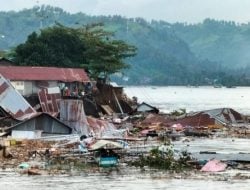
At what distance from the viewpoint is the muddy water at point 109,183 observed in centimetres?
2759

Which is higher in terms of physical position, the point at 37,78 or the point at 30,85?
the point at 37,78

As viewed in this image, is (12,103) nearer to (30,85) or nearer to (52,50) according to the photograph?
(30,85)

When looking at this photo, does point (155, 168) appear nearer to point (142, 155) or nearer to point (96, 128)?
point (142, 155)

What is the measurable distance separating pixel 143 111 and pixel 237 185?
140ft

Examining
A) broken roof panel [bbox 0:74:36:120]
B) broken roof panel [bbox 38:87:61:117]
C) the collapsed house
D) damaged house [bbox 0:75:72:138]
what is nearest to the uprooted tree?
the collapsed house

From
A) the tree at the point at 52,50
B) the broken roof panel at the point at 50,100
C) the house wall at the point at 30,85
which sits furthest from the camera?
the tree at the point at 52,50

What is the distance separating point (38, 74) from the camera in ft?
199

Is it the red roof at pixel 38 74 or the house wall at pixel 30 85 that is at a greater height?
the red roof at pixel 38 74

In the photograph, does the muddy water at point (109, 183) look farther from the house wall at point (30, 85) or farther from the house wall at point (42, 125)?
the house wall at point (30, 85)

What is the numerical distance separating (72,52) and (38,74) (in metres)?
19.3

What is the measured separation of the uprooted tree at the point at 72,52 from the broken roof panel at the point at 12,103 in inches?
1072

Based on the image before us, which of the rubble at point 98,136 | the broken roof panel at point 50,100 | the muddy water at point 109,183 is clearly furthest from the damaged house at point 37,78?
the muddy water at point 109,183

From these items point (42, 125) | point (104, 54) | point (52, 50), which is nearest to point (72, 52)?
point (52, 50)

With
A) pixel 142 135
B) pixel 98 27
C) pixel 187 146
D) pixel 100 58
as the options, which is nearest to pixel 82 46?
pixel 100 58
